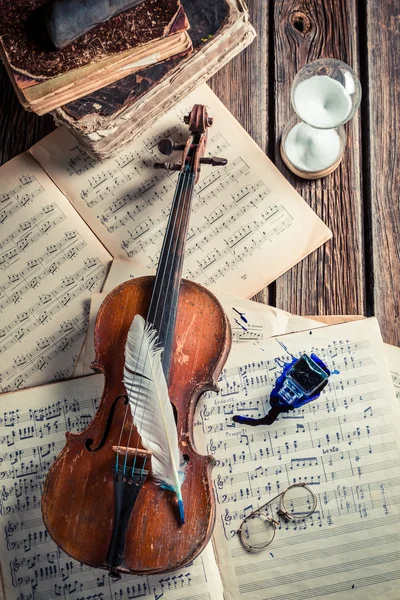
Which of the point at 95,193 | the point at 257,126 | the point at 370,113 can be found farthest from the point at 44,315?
the point at 370,113

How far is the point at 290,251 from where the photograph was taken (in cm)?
149

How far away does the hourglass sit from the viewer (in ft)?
4.57

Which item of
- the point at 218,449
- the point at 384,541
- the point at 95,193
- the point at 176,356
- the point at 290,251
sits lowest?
the point at 384,541

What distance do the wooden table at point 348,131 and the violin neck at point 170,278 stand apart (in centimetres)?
30

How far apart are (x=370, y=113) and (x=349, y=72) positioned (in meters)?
0.17

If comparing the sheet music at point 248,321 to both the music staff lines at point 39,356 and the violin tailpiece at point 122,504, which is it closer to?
the music staff lines at point 39,356

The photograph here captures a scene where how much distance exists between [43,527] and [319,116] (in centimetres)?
106

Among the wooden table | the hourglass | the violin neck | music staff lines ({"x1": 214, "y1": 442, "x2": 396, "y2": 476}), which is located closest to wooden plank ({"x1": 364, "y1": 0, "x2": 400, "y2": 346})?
the wooden table

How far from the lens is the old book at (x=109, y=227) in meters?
1.47

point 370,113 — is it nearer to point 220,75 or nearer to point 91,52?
point 220,75

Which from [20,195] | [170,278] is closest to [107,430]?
[170,278]

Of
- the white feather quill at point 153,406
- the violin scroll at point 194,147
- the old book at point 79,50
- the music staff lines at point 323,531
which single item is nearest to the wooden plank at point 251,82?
the violin scroll at point 194,147

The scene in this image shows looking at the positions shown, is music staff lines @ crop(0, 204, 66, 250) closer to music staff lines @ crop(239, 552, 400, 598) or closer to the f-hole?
the f-hole

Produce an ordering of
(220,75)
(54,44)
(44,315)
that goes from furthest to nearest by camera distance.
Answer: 1. (220,75)
2. (44,315)
3. (54,44)
